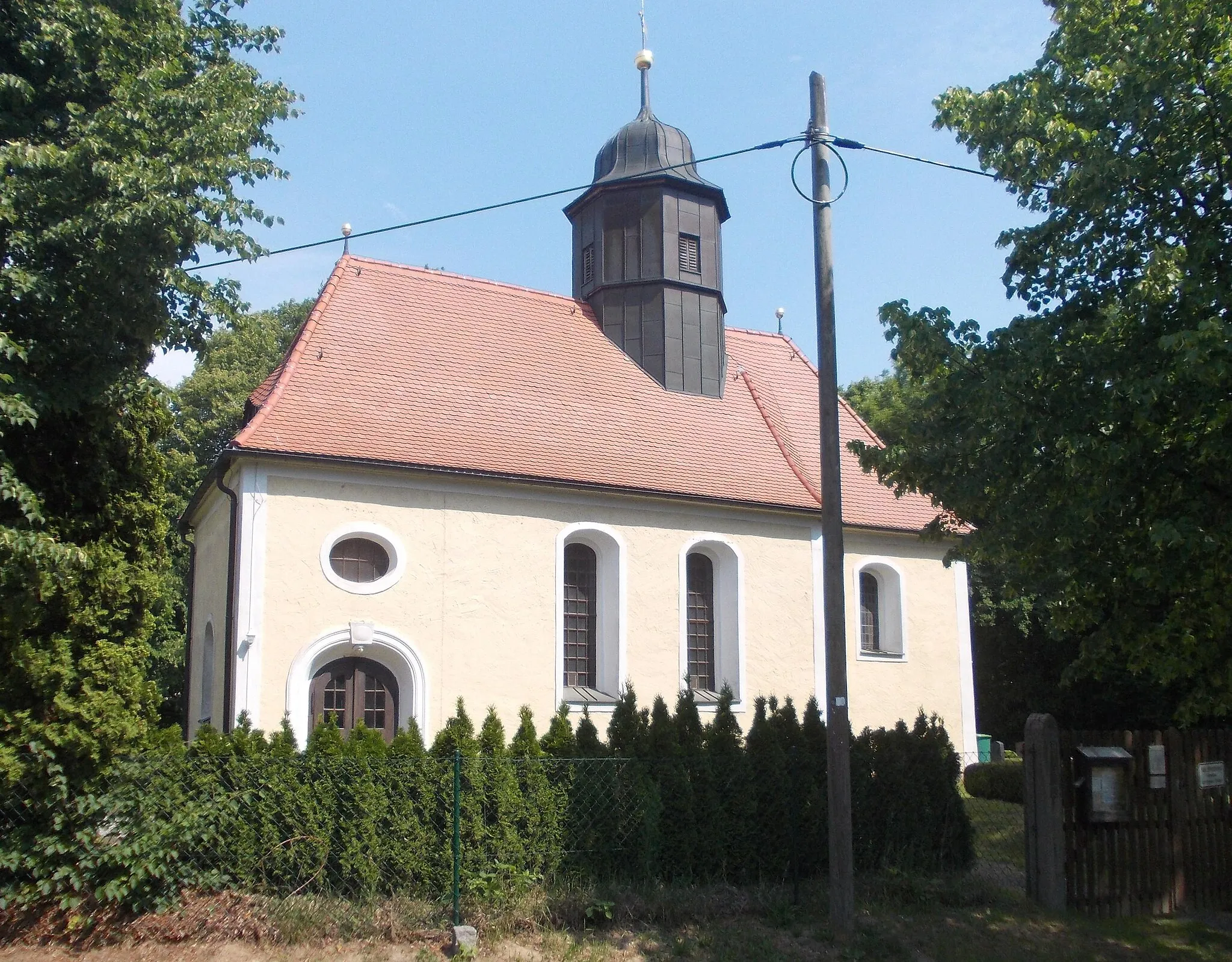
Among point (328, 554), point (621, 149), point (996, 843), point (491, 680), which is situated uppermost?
point (621, 149)

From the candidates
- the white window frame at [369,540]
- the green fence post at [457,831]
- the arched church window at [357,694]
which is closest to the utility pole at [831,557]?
the green fence post at [457,831]

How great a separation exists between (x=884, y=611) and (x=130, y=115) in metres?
14.5

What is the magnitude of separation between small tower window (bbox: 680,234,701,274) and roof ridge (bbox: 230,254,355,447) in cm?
581

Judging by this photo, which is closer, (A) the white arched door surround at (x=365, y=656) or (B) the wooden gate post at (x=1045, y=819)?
(B) the wooden gate post at (x=1045, y=819)

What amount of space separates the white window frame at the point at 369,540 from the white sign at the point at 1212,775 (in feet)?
30.8

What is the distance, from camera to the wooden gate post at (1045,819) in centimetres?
1012

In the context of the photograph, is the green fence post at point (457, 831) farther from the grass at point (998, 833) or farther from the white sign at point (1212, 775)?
the white sign at point (1212, 775)

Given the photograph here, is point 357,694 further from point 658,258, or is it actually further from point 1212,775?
point 1212,775

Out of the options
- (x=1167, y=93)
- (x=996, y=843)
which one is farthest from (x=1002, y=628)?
(x=1167, y=93)

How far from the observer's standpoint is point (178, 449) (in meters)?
29.8

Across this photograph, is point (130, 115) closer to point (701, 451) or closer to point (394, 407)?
point (394, 407)

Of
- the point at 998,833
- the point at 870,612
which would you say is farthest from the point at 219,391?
the point at 998,833

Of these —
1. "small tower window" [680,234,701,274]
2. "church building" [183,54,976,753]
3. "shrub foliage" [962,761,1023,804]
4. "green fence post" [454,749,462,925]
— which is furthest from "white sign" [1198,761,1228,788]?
"small tower window" [680,234,701,274]

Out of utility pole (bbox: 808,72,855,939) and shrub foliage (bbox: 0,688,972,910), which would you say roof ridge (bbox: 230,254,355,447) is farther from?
utility pole (bbox: 808,72,855,939)
